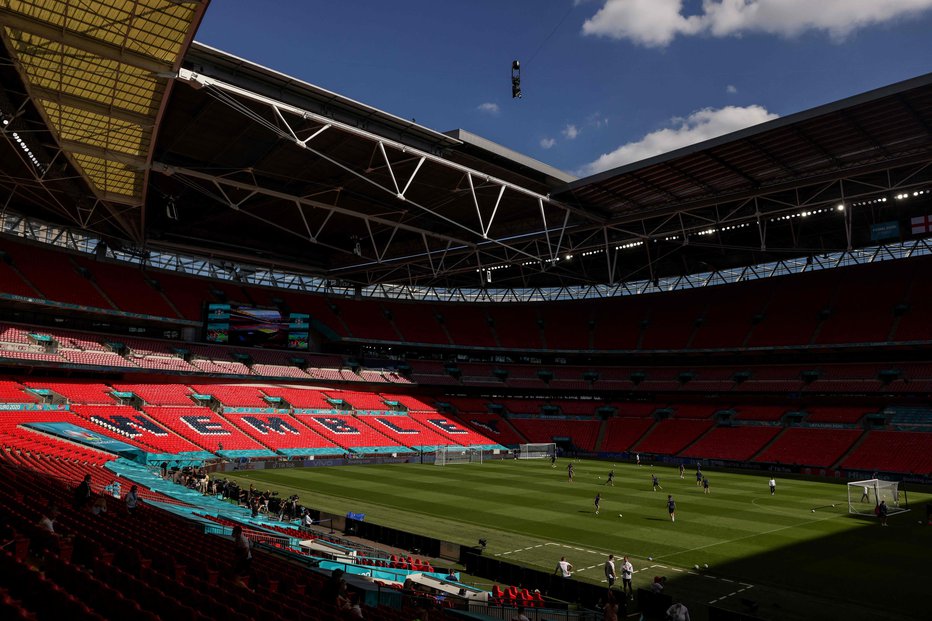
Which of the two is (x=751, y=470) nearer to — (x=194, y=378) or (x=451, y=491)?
(x=451, y=491)

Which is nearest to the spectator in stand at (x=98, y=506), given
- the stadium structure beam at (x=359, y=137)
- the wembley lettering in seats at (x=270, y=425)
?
the stadium structure beam at (x=359, y=137)

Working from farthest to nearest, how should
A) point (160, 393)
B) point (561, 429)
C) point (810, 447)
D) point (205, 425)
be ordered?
point (561, 429), point (160, 393), point (810, 447), point (205, 425)

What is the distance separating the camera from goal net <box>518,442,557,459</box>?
2322 inches

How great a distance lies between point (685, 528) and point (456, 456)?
93.1 feet

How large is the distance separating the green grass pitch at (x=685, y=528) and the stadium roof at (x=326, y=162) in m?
15.5

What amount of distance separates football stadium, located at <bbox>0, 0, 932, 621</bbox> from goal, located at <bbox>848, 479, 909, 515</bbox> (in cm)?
27

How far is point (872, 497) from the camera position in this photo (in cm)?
3319

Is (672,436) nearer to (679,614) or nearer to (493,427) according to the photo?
(493,427)

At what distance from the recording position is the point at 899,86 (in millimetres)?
26812

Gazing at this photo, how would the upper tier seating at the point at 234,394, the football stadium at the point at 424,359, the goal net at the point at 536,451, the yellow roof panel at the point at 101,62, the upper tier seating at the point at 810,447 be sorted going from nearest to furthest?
the football stadium at the point at 424,359
the yellow roof panel at the point at 101,62
the upper tier seating at the point at 810,447
the upper tier seating at the point at 234,394
the goal net at the point at 536,451

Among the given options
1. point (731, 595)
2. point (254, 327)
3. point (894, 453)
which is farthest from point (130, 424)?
point (894, 453)

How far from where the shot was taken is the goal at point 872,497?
31547 millimetres

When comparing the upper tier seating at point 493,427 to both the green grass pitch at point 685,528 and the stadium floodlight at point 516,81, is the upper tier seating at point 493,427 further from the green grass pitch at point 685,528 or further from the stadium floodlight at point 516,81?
the stadium floodlight at point 516,81

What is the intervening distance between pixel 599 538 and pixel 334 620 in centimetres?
1894
